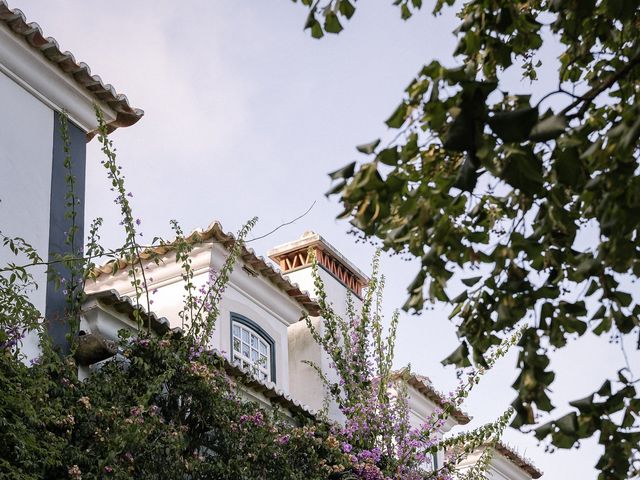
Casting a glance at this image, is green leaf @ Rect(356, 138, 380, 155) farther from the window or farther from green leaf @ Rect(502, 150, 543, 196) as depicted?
the window

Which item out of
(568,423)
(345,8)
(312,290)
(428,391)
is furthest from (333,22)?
(428,391)

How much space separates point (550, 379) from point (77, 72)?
813 cm

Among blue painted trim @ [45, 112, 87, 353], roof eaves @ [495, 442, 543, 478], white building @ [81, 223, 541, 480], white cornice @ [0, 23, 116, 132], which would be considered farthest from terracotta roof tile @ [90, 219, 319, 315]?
roof eaves @ [495, 442, 543, 478]

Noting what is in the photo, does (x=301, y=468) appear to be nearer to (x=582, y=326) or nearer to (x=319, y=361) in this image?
(x=319, y=361)

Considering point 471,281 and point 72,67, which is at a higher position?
point 72,67

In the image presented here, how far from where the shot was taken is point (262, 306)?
15641mm

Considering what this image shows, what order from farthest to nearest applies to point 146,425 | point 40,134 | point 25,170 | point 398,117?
1. point 40,134
2. point 25,170
3. point 146,425
4. point 398,117

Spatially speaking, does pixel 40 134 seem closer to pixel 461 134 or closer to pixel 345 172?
pixel 345 172

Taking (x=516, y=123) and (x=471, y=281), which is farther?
(x=471, y=281)

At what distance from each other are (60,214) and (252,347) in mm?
4382

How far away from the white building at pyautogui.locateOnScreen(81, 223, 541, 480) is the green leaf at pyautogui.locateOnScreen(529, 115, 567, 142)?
810cm

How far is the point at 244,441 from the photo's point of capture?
11.5 metres

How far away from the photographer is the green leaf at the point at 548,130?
4477 millimetres

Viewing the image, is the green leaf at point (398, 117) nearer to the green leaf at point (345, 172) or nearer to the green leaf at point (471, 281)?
the green leaf at point (345, 172)
